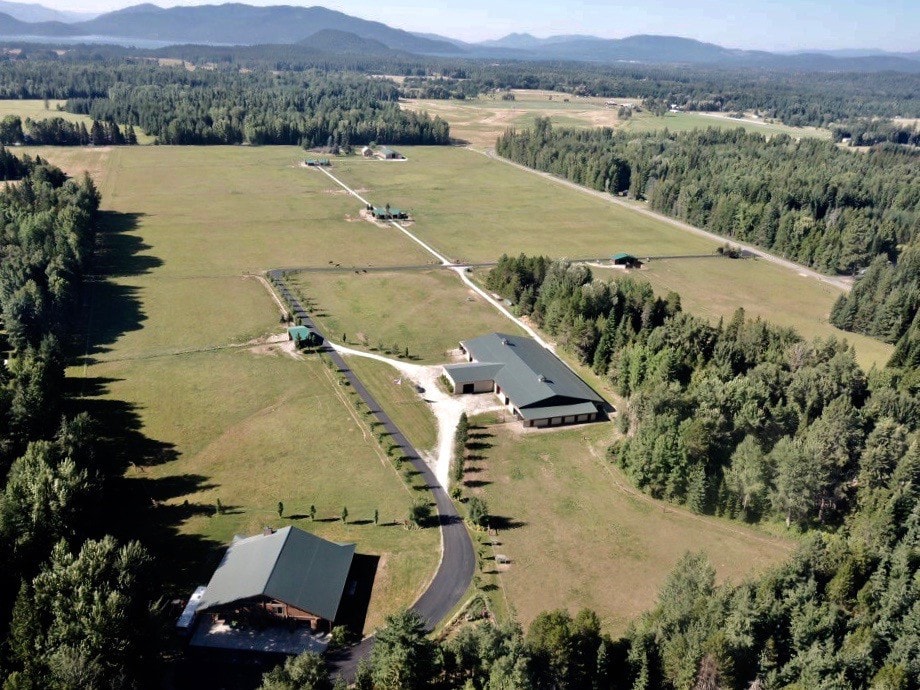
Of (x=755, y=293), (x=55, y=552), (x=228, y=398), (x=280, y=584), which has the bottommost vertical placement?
(x=280, y=584)

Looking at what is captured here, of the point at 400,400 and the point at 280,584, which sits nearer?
the point at 280,584

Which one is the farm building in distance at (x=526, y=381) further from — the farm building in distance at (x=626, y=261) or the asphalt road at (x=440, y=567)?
the farm building in distance at (x=626, y=261)

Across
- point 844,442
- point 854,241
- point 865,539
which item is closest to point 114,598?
point 865,539

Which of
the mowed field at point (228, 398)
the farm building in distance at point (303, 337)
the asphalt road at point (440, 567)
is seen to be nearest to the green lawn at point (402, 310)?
the farm building in distance at point (303, 337)

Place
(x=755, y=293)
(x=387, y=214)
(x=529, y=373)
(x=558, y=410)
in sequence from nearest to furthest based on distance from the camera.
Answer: (x=558, y=410) → (x=529, y=373) → (x=755, y=293) → (x=387, y=214)

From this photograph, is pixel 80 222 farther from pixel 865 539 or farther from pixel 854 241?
pixel 854 241

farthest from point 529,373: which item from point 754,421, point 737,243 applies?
point 737,243

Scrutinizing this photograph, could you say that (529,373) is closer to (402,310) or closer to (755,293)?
(402,310)
